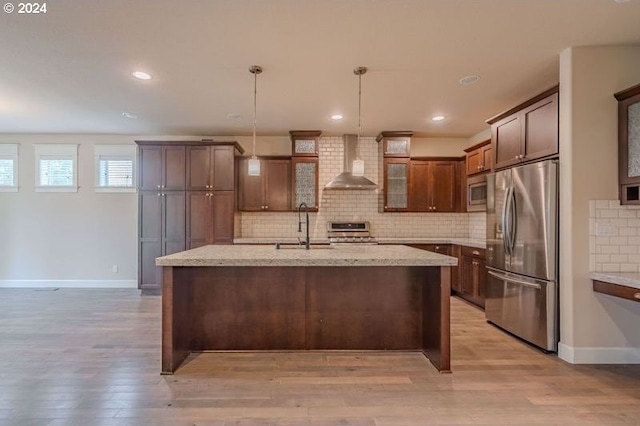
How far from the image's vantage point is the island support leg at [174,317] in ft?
8.93

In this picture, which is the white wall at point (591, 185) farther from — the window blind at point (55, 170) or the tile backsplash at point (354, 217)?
the window blind at point (55, 170)

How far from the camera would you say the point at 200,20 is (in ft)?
8.38

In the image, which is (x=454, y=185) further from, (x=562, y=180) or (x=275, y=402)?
(x=275, y=402)

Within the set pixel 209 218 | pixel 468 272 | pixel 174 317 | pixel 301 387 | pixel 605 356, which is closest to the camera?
pixel 301 387

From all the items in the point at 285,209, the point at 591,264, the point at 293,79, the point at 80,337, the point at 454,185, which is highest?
the point at 293,79

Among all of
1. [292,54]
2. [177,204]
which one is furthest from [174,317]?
[177,204]

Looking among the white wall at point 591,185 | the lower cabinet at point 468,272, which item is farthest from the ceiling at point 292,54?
the lower cabinet at point 468,272

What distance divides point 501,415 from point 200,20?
339 centimetres

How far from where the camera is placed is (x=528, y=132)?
3.53 m

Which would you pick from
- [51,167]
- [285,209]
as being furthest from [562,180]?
[51,167]

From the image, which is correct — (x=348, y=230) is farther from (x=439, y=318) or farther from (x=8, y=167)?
(x=8, y=167)

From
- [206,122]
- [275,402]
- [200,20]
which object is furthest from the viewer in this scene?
[206,122]

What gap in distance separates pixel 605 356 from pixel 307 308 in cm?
257

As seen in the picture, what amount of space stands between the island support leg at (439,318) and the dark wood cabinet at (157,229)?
13.1 ft
